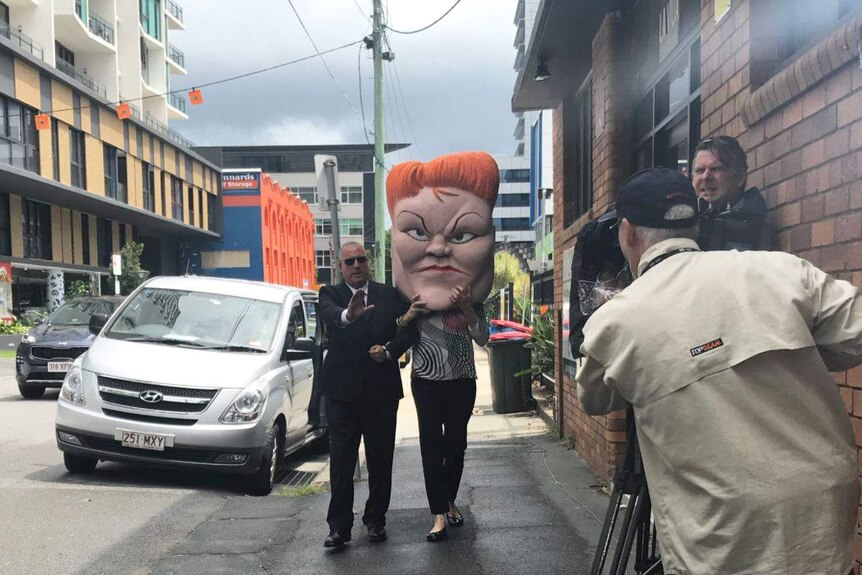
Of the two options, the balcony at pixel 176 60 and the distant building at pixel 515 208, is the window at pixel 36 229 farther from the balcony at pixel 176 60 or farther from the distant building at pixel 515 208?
the distant building at pixel 515 208

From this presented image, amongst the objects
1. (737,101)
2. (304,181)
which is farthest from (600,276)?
(304,181)

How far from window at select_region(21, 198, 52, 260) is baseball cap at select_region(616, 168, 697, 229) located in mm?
29571

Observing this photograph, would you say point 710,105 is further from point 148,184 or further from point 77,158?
point 148,184

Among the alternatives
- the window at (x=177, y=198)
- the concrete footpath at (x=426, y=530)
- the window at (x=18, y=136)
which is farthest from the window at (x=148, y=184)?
the concrete footpath at (x=426, y=530)

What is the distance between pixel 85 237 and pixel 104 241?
2033 millimetres

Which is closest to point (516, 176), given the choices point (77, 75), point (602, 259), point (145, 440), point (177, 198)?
point (177, 198)

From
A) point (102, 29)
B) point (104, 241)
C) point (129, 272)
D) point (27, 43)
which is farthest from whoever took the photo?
point (102, 29)

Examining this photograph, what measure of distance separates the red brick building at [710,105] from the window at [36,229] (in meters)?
25.9

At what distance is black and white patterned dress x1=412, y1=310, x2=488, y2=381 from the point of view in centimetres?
408

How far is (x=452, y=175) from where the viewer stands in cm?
415

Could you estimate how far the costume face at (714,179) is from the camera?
9.11ft

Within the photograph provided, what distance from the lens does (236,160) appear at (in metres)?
76.2

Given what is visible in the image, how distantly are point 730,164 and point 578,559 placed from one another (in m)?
2.25

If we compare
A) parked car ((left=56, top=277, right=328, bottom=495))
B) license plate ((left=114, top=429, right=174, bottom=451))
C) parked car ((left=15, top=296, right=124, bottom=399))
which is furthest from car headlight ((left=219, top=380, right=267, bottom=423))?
parked car ((left=15, top=296, right=124, bottom=399))
